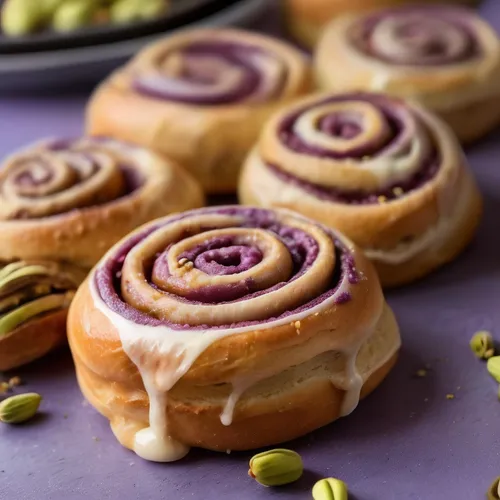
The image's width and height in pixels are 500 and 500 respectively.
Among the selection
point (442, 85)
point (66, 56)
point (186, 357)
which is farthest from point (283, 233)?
point (66, 56)

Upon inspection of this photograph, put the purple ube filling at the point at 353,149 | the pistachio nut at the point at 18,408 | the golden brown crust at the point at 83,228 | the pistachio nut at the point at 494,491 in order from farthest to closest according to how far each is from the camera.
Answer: the purple ube filling at the point at 353,149 → the golden brown crust at the point at 83,228 → the pistachio nut at the point at 18,408 → the pistachio nut at the point at 494,491

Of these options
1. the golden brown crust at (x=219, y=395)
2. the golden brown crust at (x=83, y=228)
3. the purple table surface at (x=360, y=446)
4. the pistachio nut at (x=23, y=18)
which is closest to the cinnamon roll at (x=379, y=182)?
the purple table surface at (x=360, y=446)

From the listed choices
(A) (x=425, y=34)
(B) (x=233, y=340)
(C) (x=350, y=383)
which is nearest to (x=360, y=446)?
(C) (x=350, y=383)

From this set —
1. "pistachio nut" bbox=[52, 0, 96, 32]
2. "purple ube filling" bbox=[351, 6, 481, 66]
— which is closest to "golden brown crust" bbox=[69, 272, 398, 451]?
"purple ube filling" bbox=[351, 6, 481, 66]

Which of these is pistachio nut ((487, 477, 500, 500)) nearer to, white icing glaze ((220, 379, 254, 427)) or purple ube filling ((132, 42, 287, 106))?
white icing glaze ((220, 379, 254, 427))

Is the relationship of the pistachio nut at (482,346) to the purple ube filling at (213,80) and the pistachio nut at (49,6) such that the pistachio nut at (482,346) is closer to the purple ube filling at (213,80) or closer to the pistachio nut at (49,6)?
the purple ube filling at (213,80)

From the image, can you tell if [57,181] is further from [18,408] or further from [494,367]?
[494,367]
